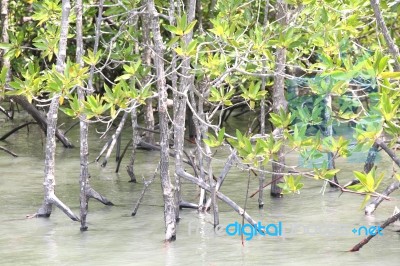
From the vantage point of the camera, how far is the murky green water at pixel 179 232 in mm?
5488

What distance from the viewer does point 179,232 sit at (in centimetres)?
609

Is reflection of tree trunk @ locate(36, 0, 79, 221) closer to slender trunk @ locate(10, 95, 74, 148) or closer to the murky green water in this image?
the murky green water

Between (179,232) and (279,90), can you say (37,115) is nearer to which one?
(279,90)

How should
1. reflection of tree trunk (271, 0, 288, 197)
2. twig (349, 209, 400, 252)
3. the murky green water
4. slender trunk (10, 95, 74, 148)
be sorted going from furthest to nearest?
slender trunk (10, 95, 74, 148)
reflection of tree trunk (271, 0, 288, 197)
the murky green water
twig (349, 209, 400, 252)

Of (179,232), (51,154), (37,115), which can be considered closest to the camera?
(179,232)

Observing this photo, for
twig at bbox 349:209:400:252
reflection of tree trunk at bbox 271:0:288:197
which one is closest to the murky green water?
twig at bbox 349:209:400:252

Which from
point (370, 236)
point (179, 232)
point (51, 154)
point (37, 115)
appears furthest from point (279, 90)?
point (37, 115)

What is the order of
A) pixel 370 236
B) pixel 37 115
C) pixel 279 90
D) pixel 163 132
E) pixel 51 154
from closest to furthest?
pixel 370 236, pixel 163 132, pixel 51 154, pixel 279 90, pixel 37 115

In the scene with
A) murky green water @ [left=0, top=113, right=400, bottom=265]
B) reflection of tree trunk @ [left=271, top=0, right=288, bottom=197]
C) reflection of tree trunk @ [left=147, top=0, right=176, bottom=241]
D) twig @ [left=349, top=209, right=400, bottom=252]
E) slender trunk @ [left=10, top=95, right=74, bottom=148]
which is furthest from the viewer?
slender trunk @ [left=10, top=95, right=74, bottom=148]

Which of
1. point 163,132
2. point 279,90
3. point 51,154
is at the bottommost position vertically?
point 51,154

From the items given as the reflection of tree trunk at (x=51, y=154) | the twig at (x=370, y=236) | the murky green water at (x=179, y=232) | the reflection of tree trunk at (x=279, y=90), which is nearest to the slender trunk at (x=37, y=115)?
the murky green water at (x=179, y=232)

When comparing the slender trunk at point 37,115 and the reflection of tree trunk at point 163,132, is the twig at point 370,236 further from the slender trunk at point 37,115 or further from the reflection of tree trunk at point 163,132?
the slender trunk at point 37,115

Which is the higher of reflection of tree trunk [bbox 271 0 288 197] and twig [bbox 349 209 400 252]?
reflection of tree trunk [bbox 271 0 288 197]

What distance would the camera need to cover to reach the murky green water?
18.0ft
